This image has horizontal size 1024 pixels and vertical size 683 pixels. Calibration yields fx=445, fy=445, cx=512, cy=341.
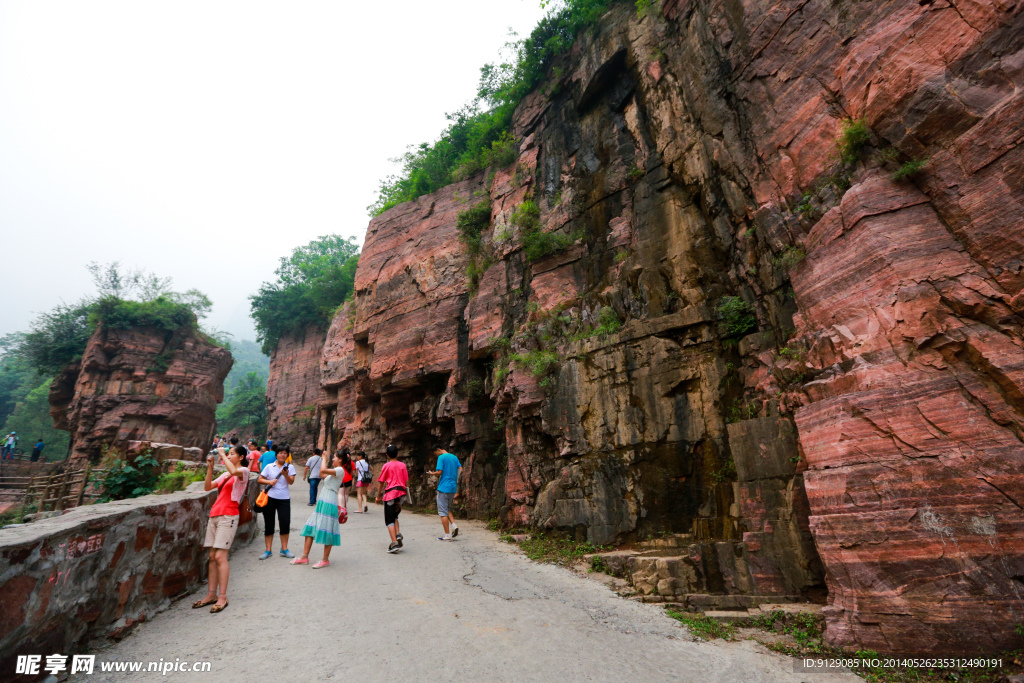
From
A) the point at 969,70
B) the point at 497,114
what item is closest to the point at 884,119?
the point at 969,70

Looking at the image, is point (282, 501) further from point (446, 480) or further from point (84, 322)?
point (84, 322)

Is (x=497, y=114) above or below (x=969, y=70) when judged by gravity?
above

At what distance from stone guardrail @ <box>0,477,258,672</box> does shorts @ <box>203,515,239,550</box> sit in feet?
1.46

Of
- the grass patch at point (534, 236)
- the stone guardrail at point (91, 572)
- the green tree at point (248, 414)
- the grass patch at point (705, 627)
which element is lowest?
the grass patch at point (705, 627)

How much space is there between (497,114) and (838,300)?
14784mm

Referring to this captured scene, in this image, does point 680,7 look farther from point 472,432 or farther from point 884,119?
point 472,432

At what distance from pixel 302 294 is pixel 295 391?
688 cm

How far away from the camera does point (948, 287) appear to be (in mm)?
4980

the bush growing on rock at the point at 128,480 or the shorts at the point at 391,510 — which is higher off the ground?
the bush growing on rock at the point at 128,480

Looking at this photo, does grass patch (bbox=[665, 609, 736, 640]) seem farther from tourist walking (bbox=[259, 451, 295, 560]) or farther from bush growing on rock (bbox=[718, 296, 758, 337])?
tourist walking (bbox=[259, 451, 295, 560])

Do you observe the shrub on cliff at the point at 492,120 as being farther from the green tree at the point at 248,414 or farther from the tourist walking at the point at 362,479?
the green tree at the point at 248,414

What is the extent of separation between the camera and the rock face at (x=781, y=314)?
448cm

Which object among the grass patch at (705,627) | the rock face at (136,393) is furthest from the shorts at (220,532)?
the rock face at (136,393)

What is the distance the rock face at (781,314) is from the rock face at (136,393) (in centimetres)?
1938
